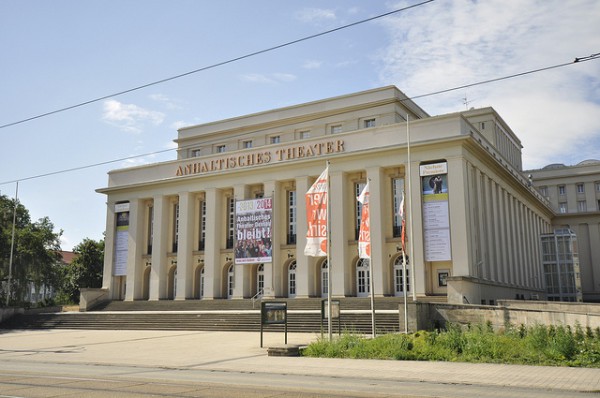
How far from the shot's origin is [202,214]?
48.8 metres

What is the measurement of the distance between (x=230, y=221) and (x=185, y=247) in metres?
4.17

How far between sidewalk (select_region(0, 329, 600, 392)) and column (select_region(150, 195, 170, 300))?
13905 mm

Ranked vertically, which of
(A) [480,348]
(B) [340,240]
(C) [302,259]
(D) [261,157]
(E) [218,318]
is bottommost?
(A) [480,348]

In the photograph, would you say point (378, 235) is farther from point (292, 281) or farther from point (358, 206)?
point (292, 281)

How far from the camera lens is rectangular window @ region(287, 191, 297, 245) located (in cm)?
4366

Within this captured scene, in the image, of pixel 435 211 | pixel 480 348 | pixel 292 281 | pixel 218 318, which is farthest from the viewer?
pixel 292 281

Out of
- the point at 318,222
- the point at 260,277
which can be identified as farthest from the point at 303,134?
the point at 318,222

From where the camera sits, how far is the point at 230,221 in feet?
155

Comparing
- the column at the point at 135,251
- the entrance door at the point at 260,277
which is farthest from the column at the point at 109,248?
the entrance door at the point at 260,277

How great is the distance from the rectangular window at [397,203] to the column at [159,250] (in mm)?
19890

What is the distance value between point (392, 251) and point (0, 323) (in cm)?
2745

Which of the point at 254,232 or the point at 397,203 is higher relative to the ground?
the point at 397,203

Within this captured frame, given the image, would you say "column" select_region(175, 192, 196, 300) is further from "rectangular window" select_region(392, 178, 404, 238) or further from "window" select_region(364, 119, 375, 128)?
"rectangular window" select_region(392, 178, 404, 238)

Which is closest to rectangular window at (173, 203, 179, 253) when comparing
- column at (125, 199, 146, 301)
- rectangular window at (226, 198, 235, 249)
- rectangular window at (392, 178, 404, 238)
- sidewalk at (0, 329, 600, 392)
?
column at (125, 199, 146, 301)
